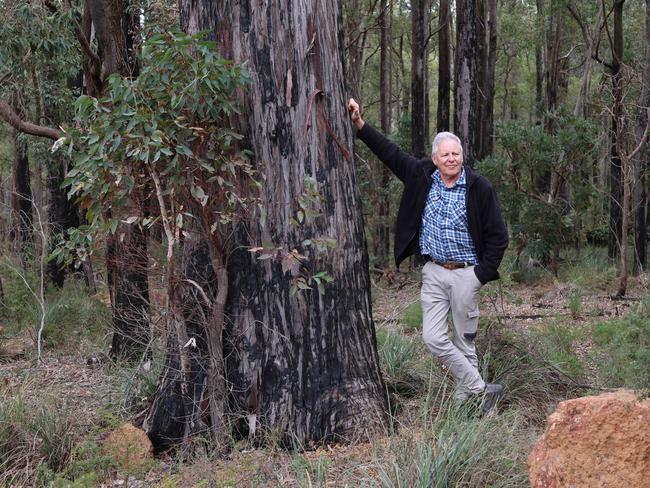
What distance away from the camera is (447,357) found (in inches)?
215

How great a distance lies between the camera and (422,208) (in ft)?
18.3

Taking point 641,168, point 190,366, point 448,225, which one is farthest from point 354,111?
point 641,168

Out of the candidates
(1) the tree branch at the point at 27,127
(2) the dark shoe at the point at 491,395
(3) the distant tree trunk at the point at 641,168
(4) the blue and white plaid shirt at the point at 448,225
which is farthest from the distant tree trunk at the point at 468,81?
(2) the dark shoe at the point at 491,395

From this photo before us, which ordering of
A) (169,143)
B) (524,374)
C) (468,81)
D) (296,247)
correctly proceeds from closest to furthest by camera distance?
(169,143) → (296,247) → (524,374) → (468,81)

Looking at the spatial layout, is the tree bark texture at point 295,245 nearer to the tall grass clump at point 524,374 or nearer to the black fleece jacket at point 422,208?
the black fleece jacket at point 422,208

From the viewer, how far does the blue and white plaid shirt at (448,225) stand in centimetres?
549

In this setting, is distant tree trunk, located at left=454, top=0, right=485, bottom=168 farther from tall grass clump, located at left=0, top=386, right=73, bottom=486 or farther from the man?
tall grass clump, located at left=0, top=386, right=73, bottom=486

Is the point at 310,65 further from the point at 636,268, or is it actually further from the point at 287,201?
the point at 636,268

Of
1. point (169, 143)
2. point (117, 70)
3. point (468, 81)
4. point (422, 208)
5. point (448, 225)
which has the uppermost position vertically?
point (468, 81)

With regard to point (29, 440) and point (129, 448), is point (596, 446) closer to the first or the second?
point (129, 448)

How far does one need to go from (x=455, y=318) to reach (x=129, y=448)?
2372 mm

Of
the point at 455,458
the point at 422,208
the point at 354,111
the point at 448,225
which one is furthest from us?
the point at 422,208

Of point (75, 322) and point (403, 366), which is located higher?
point (403, 366)

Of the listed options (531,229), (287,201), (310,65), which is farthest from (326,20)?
(531,229)
